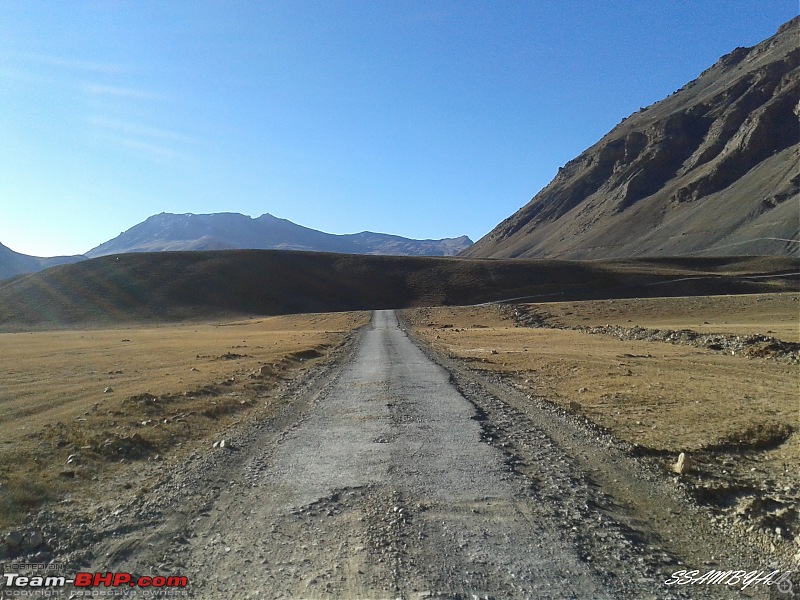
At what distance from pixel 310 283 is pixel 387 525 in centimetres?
11717

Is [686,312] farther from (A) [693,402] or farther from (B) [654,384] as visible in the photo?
(A) [693,402]

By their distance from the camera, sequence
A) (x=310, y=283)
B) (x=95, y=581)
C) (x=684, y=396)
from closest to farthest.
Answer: (x=95, y=581), (x=684, y=396), (x=310, y=283)

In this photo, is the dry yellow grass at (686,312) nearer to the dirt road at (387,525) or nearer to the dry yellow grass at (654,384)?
the dry yellow grass at (654,384)

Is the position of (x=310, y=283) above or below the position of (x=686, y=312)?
above

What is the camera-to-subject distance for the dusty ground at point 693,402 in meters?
7.55

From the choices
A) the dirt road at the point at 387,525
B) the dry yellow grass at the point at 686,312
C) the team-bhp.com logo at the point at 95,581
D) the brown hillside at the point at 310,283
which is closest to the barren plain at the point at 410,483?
the dirt road at the point at 387,525

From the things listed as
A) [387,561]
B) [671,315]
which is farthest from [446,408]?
[671,315]

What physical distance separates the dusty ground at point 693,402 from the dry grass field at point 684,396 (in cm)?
2

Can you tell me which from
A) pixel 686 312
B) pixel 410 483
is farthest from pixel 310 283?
pixel 410 483

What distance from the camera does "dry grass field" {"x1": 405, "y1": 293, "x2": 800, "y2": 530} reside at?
849 cm

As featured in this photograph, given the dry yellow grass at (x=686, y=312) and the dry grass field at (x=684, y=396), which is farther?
the dry yellow grass at (x=686, y=312)

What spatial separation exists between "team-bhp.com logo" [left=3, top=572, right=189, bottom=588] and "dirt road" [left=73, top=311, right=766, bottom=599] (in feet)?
0.47

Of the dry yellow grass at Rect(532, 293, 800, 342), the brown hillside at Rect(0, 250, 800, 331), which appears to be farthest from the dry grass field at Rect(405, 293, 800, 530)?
the brown hillside at Rect(0, 250, 800, 331)

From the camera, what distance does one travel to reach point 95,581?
17.5ft
